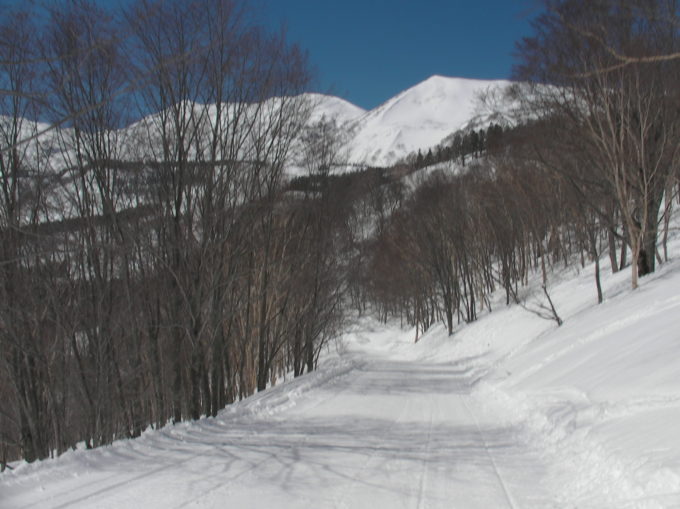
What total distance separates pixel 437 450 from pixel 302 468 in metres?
2.08

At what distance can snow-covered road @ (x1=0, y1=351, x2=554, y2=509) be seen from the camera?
5234 mm

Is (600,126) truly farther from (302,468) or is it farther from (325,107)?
(302,468)

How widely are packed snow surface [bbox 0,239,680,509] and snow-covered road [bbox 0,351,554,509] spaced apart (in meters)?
0.02

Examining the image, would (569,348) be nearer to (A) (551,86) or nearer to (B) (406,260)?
(A) (551,86)

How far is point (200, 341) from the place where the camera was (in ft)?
37.1

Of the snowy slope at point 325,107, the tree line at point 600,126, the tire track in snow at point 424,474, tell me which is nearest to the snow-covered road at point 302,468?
the tire track in snow at point 424,474

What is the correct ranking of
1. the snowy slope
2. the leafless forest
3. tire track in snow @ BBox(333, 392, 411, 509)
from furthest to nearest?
1. the snowy slope
2. the leafless forest
3. tire track in snow @ BBox(333, 392, 411, 509)

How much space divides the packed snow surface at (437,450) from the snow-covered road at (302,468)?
0.9 inches

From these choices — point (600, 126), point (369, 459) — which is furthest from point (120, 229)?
point (600, 126)

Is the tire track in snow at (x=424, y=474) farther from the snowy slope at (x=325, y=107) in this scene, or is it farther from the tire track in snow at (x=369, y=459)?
the snowy slope at (x=325, y=107)

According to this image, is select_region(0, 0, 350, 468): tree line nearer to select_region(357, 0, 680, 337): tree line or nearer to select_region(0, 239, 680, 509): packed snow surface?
select_region(0, 239, 680, 509): packed snow surface

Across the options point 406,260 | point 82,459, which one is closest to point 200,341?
point 82,459

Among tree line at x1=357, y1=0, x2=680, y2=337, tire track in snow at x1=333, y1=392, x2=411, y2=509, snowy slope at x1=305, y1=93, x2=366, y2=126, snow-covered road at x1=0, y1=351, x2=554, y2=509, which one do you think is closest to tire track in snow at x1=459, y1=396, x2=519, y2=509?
snow-covered road at x1=0, y1=351, x2=554, y2=509

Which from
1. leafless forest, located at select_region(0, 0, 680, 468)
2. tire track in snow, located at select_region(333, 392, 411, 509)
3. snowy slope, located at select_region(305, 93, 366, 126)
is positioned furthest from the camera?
snowy slope, located at select_region(305, 93, 366, 126)
